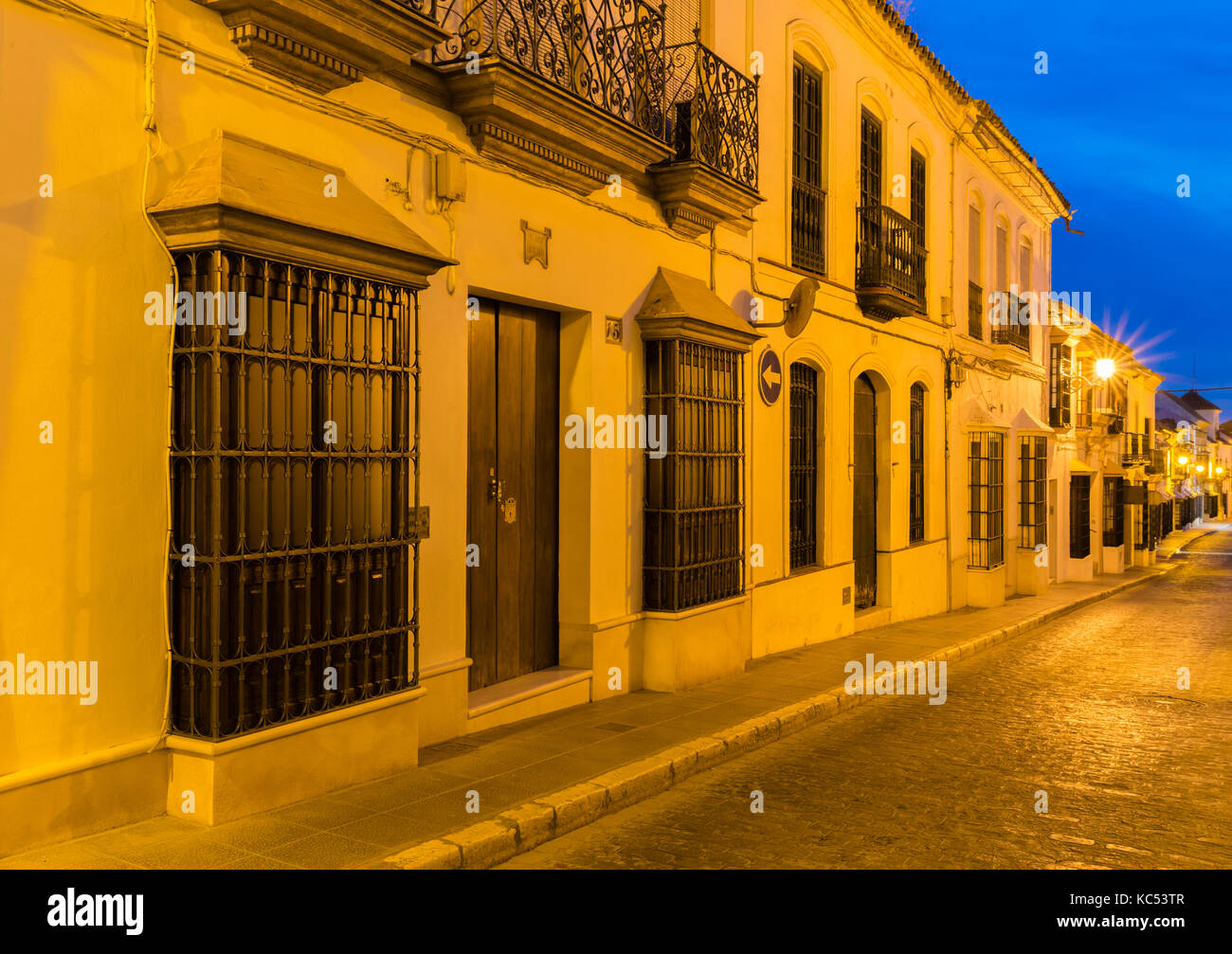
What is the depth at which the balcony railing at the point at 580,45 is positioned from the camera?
22.2 feet

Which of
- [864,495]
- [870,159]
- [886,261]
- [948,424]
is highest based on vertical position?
[870,159]

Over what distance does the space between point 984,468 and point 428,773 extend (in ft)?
47.3

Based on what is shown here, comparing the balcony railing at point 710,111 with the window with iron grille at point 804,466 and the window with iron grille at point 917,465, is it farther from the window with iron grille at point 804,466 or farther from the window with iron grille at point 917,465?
the window with iron grille at point 917,465

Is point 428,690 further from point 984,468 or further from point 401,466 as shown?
point 984,468

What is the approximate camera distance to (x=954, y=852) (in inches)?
200

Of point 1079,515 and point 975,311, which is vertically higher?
point 975,311

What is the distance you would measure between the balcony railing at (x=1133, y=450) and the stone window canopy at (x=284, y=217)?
104ft

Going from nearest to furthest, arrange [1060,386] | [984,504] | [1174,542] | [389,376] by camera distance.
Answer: [389,376], [984,504], [1060,386], [1174,542]

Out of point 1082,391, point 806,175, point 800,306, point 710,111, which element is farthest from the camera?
point 1082,391

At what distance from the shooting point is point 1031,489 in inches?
808

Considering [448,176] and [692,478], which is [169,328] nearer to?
[448,176]

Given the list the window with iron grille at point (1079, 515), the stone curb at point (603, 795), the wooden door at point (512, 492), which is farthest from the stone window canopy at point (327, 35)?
the window with iron grille at point (1079, 515)

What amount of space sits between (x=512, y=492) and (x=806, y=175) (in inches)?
252

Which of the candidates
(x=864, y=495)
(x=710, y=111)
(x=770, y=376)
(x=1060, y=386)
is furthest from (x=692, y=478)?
(x=1060, y=386)
